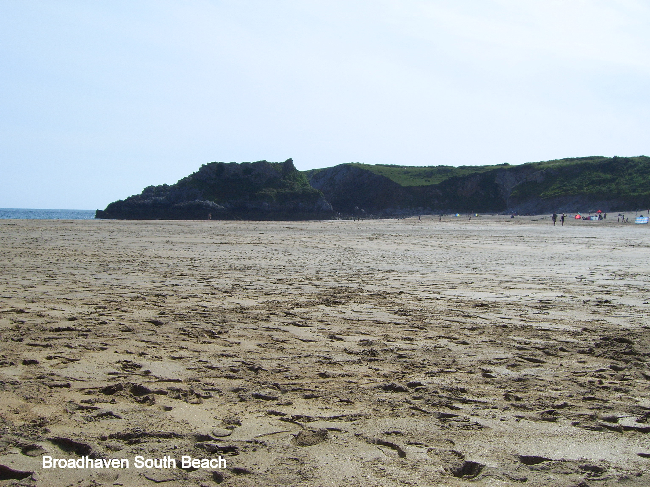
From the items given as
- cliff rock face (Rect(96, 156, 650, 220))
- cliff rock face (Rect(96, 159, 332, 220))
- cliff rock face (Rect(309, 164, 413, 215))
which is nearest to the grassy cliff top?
cliff rock face (Rect(96, 156, 650, 220))

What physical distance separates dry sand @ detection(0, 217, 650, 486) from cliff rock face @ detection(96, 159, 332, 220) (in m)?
56.4

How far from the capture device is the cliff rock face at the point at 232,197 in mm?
67500

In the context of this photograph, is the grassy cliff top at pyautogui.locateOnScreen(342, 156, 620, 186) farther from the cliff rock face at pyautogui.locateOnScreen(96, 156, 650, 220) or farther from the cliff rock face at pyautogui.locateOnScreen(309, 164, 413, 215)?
the cliff rock face at pyautogui.locateOnScreen(309, 164, 413, 215)

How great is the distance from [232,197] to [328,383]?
240 feet

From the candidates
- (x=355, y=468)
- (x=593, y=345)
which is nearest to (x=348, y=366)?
(x=355, y=468)

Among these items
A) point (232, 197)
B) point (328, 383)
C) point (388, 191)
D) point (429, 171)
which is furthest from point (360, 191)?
point (328, 383)

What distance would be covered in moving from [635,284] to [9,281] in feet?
38.9

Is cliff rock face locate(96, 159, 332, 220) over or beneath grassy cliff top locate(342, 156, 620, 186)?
beneath

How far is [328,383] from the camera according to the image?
4.38m

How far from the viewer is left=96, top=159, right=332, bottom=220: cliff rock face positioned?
2657 inches

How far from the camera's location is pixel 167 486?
2.74m

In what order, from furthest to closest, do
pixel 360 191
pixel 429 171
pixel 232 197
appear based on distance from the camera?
1. pixel 429 171
2. pixel 360 191
3. pixel 232 197

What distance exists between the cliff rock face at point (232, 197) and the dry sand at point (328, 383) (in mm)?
56433

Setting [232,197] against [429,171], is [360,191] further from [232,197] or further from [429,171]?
[232,197]
